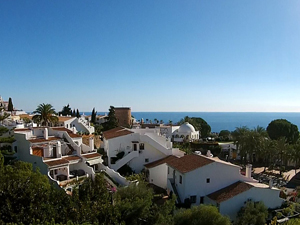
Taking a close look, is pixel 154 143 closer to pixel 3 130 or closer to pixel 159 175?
pixel 159 175

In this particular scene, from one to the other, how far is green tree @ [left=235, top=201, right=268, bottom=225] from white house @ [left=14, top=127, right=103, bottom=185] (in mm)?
14261

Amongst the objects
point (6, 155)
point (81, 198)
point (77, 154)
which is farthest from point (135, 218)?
point (6, 155)

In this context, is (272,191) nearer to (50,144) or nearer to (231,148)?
(50,144)

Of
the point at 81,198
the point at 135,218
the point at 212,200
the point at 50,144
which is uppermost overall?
the point at 50,144

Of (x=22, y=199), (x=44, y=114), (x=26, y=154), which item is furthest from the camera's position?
(x=44, y=114)

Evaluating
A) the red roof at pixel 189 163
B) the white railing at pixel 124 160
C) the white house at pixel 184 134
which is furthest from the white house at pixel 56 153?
the white house at pixel 184 134

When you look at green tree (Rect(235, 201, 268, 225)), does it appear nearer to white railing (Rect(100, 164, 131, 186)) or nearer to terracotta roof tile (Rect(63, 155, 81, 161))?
white railing (Rect(100, 164, 131, 186))

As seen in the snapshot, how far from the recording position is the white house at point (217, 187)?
22172 mm

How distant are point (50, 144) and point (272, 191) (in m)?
22.2

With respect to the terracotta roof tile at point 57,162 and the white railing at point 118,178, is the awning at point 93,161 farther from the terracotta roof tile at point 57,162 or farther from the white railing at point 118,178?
the terracotta roof tile at point 57,162

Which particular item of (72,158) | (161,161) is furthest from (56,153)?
(161,161)

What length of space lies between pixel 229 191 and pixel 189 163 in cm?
469

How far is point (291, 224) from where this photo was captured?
1225 centimetres

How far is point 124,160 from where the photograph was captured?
3148cm
